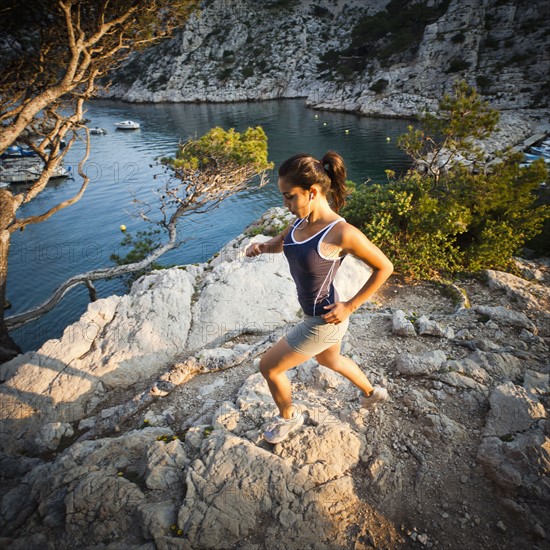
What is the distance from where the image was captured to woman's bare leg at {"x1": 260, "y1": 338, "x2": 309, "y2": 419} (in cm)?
268

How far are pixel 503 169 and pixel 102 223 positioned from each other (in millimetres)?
21132

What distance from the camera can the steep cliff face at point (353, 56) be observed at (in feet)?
138

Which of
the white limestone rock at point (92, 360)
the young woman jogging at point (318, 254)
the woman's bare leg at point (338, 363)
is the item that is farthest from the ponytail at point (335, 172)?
the white limestone rock at point (92, 360)

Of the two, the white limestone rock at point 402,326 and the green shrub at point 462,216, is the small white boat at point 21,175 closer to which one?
the green shrub at point 462,216

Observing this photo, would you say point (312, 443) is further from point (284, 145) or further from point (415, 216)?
point (284, 145)

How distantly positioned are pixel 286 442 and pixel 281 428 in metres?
0.18

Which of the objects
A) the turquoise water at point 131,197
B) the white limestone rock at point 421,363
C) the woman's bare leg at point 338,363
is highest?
the woman's bare leg at point 338,363

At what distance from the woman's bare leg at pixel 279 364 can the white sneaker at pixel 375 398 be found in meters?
1.02

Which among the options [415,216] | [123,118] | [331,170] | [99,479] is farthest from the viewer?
[123,118]

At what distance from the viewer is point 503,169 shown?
7.23m

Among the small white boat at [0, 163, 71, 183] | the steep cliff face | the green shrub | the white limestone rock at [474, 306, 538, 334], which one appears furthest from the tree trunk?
the steep cliff face

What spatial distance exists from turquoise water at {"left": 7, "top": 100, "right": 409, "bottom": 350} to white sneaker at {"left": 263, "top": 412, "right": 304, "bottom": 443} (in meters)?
11.3

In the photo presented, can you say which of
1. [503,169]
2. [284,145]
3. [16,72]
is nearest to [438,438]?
[503,169]

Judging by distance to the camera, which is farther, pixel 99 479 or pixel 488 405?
pixel 488 405
